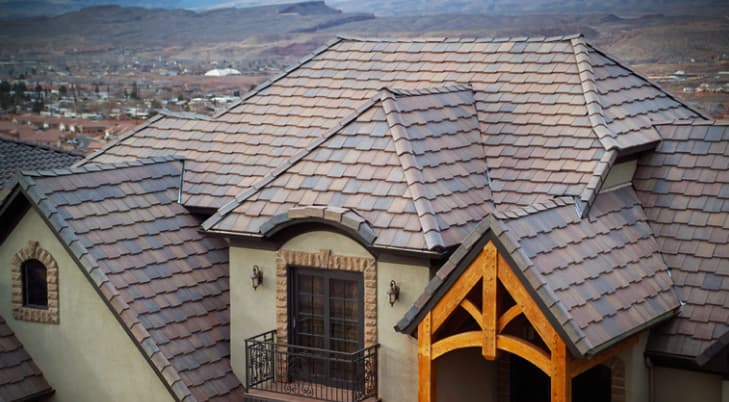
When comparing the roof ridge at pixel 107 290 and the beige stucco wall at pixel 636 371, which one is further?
the roof ridge at pixel 107 290

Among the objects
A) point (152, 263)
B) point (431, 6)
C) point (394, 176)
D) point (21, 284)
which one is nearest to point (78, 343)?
point (21, 284)

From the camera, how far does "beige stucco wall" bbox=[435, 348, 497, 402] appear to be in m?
14.7

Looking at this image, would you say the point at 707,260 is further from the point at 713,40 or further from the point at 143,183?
the point at 713,40

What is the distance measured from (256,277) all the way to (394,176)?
2624mm

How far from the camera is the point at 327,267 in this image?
50.4 feet

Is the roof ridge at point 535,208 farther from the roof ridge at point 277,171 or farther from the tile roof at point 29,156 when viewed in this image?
the tile roof at point 29,156

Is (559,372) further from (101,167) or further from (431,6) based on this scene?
(431,6)

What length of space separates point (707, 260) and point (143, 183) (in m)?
8.88

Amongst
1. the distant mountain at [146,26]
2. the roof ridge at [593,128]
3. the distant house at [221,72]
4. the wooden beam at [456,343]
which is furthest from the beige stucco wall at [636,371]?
the distant mountain at [146,26]

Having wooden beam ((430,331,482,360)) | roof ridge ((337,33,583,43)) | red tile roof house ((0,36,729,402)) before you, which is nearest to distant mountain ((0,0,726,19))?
roof ridge ((337,33,583,43))

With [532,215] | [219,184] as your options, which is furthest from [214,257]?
[532,215]

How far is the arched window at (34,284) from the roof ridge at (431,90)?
19.3 ft

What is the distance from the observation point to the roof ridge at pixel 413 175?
1416cm

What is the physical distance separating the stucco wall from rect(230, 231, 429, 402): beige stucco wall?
11.3ft
